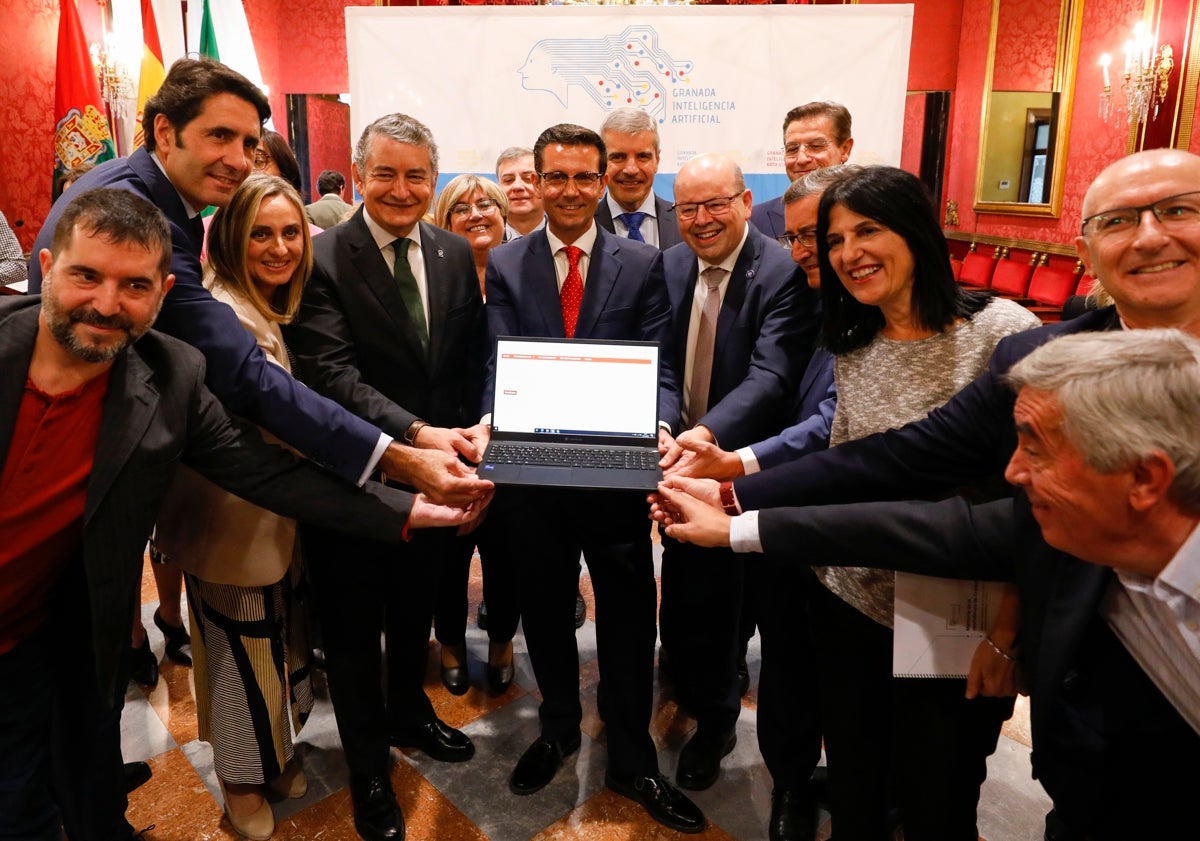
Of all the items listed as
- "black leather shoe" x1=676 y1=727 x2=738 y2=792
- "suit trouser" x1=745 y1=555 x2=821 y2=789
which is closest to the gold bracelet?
"suit trouser" x1=745 y1=555 x2=821 y2=789

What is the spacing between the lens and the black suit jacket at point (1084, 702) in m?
1.17

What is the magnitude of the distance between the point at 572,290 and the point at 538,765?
1.34 metres

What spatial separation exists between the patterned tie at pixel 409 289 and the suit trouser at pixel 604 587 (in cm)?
51

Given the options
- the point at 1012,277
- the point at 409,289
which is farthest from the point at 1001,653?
the point at 1012,277

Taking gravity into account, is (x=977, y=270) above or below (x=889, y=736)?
above

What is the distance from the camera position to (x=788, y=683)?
202cm

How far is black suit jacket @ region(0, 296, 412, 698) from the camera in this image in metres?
1.55

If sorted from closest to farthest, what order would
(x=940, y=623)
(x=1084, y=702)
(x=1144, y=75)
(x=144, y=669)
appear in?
(x=1084, y=702)
(x=940, y=623)
(x=144, y=669)
(x=1144, y=75)

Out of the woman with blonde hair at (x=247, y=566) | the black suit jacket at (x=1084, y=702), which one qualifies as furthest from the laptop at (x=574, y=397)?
the black suit jacket at (x=1084, y=702)

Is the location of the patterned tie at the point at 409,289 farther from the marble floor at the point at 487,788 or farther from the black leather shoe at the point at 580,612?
the black leather shoe at the point at 580,612

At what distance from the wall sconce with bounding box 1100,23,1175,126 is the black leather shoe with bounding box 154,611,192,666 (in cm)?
698

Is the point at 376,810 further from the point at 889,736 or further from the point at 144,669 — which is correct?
the point at 889,736

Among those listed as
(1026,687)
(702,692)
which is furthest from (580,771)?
(1026,687)

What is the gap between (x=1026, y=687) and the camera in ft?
4.62
